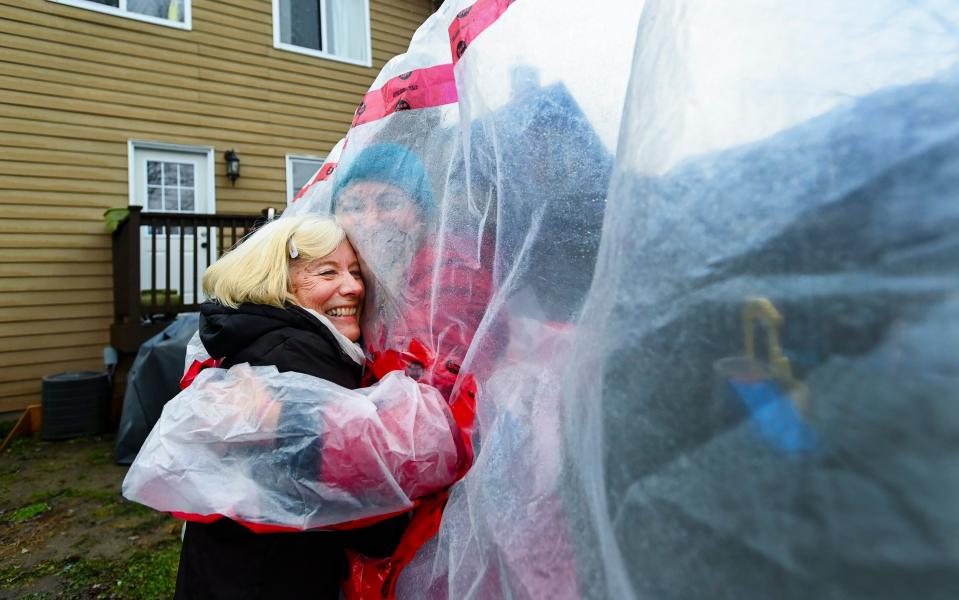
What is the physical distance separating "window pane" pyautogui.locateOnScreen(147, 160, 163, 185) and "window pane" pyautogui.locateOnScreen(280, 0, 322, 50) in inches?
99.2

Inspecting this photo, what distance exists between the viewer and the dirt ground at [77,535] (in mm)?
3348

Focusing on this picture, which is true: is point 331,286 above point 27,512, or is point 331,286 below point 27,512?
above

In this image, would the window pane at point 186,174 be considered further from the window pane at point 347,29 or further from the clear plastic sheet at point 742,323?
the clear plastic sheet at point 742,323

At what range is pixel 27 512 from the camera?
428 centimetres

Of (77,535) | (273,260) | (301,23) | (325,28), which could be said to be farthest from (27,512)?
(325,28)

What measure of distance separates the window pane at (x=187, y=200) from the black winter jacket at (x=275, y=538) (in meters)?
7.01

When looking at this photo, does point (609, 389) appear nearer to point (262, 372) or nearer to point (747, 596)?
point (747, 596)

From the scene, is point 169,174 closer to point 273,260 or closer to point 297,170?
point 297,170

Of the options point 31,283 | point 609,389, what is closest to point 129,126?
point 31,283

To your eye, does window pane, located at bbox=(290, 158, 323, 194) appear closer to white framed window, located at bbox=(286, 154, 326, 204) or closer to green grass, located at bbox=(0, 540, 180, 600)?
white framed window, located at bbox=(286, 154, 326, 204)

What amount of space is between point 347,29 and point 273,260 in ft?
27.7

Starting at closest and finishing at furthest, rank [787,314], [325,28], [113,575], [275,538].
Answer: [787,314]
[275,538]
[113,575]
[325,28]

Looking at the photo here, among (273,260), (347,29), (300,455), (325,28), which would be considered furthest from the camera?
(347,29)

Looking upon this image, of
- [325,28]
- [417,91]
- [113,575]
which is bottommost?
[113,575]
